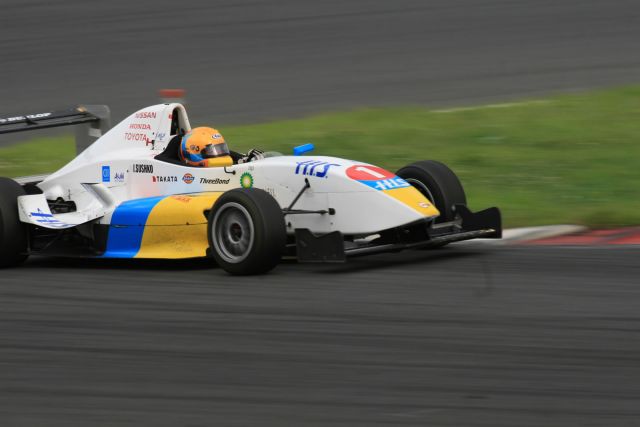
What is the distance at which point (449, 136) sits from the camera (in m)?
14.0

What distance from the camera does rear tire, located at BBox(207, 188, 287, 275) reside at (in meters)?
8.05

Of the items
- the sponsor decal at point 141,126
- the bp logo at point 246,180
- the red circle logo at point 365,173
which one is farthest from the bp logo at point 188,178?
the red circle logo at point 365,173

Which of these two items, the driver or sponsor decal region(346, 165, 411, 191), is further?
the driver

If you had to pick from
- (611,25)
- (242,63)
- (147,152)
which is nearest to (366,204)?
(147,152)

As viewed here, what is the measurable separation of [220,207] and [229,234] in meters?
0.20

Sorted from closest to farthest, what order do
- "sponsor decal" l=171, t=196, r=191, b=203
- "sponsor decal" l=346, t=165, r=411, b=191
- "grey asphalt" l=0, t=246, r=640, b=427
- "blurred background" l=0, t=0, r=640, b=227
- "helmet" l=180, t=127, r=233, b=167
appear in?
"grey asphalt" l=0, t=246, r=640, b=427
"sponsor decal" l=346, t=165, r=411, b=191
"sponsor decal" l=171, t=196, r=191, b=203
"helmet" l=180, t=127, r=233, b=167
"blurred background" l=0, t=0, r=640, b=227

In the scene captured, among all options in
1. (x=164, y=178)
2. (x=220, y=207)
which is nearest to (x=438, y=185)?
(x=220, y=207)

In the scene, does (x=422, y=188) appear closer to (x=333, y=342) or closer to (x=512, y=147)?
(x=333, y=342)

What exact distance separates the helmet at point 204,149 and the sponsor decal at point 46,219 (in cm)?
114

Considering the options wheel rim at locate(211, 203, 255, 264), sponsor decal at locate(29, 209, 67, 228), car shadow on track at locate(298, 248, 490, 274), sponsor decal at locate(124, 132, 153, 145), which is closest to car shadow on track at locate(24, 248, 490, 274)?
car shadow on track at locate(298, 248, 490, 274)

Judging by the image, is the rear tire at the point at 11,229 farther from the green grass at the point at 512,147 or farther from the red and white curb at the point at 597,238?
the green grass at the point at 512,147

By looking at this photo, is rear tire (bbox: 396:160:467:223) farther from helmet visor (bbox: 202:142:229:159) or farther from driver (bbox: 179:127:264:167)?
helmet visor (bbox: 202:142:229:159)

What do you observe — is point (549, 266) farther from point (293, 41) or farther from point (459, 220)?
point (293, 41)

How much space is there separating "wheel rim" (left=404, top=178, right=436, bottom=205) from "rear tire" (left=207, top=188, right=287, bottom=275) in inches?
58.2
